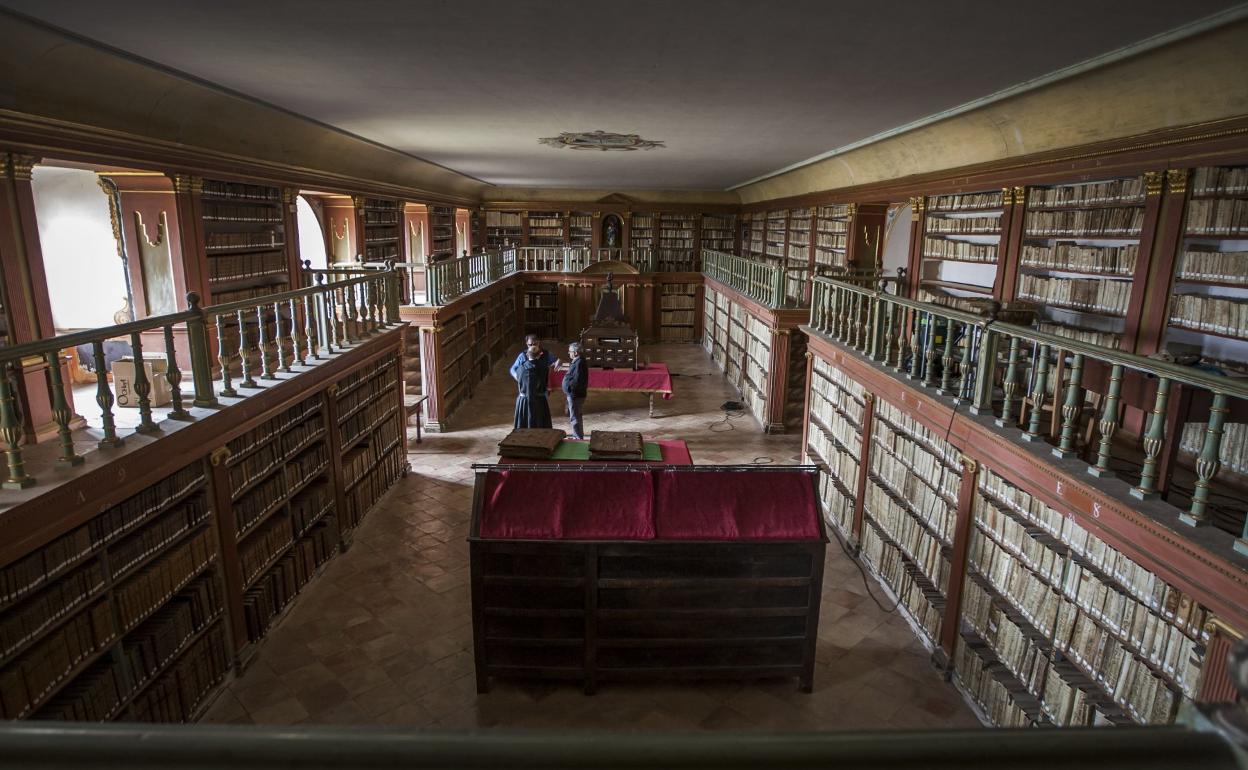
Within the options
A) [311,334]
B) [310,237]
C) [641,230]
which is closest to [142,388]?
[311,334]

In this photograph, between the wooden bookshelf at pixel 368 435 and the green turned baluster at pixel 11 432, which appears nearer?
the green turned baluster at pixel 11 432

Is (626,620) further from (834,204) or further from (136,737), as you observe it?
(834,204)

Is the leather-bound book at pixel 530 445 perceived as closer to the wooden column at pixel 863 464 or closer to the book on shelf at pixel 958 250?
the wooden column at pixel 863 464

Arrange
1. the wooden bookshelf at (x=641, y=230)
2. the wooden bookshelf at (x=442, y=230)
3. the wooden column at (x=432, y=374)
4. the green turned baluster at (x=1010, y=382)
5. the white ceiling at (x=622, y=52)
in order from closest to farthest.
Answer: the white ceiling at (x=622, y=52), the green turned baluster at (x=1010, y=382), the wooden column at (x=432, y=374), the wooden bookshelf at (x=442, y=230), the wooden bookshelf at (x=641, y=230)

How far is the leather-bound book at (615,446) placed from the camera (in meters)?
5.83

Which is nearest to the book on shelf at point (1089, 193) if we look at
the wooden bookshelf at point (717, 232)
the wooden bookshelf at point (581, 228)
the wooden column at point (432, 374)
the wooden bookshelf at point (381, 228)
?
the wooden column at point (432, 374)

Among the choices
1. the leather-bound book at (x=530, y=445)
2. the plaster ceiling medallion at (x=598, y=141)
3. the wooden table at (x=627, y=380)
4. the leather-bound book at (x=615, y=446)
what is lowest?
the wooden table at (x=627, y=380)

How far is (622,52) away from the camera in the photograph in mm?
4582

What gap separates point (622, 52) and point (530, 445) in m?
3.24

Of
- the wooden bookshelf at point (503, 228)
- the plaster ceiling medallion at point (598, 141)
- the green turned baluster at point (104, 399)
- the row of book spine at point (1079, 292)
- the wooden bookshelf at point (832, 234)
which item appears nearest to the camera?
the green turned baluster at point (104, 399)

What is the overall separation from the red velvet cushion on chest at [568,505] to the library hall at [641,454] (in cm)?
3

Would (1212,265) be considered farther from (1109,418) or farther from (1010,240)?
(1109,418)

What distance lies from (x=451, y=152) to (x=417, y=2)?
7.27 metres

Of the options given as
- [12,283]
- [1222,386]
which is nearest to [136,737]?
[1222,386]
